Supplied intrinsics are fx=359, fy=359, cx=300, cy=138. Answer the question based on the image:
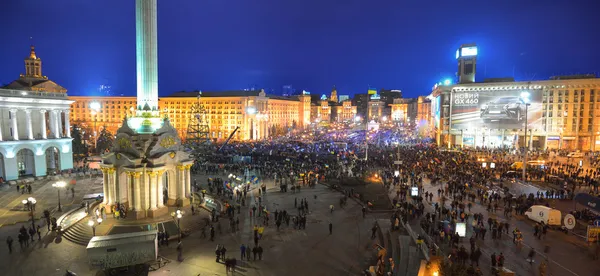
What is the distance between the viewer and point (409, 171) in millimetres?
39688

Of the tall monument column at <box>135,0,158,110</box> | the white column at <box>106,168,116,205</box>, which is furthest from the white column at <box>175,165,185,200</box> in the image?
the tall monument column at <box>135,0,158,110</box>

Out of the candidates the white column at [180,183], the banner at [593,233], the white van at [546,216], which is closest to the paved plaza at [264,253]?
the white column at [180,183]

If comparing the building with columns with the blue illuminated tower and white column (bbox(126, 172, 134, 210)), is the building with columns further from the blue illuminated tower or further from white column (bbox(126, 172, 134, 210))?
the blue illuminated tower

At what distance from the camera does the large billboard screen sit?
6844 centimetres

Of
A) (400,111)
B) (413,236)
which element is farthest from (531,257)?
(400,111)

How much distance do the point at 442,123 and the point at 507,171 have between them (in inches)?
1645

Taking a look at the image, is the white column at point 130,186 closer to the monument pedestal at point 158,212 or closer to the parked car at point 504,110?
the monument pedestal at point 158,212

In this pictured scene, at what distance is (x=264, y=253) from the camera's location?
1881cm

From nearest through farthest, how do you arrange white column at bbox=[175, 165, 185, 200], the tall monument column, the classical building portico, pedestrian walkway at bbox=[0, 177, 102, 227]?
the classical building portico
the tall monument column
white column at bbox=[175, 165, 185, 200]
pedestrian walkway at bbox=[0, 177, 102, 227]

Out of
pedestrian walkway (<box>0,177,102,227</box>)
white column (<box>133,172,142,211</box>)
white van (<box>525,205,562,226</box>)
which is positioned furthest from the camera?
pedestrian walkway (<box>0,177,102,227</box>)

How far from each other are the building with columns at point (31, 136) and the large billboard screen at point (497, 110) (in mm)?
68252

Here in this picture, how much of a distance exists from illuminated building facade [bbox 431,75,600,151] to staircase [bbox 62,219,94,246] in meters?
66.6

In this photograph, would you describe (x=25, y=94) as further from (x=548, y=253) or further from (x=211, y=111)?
(x=211, y=111)

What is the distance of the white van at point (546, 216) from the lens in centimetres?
2225
